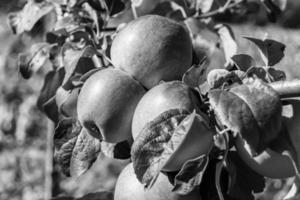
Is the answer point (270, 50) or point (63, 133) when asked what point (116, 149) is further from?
point (270, 50)

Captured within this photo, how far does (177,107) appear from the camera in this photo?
0.76m

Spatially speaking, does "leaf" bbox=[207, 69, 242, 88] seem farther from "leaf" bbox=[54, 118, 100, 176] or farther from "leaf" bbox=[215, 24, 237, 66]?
"leaf" bbox=[215, 24, 237, 66]

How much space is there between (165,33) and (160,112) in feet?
0.55

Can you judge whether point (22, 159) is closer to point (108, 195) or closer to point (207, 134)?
point (108, 195)

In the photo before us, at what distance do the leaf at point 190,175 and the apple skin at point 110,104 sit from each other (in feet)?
0.49

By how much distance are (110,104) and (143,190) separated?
14 cm

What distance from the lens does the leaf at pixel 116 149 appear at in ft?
3.01

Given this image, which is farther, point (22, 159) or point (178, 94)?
point (22, 159)

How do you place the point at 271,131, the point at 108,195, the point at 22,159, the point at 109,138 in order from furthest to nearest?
the point at 22,159 → the point at 108,195 → the point at 109,138 → the point at 271,131

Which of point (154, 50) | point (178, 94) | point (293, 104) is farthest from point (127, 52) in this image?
point (293, 104)

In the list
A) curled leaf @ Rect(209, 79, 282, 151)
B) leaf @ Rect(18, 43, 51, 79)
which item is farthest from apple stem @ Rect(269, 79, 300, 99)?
leaf @ Rect(18, 43, 51, 79)

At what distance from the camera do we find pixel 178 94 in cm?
77

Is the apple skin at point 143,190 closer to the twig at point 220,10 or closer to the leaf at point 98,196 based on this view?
the leaf at point 98,196

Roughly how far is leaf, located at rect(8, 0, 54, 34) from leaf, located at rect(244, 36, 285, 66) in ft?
1.74
